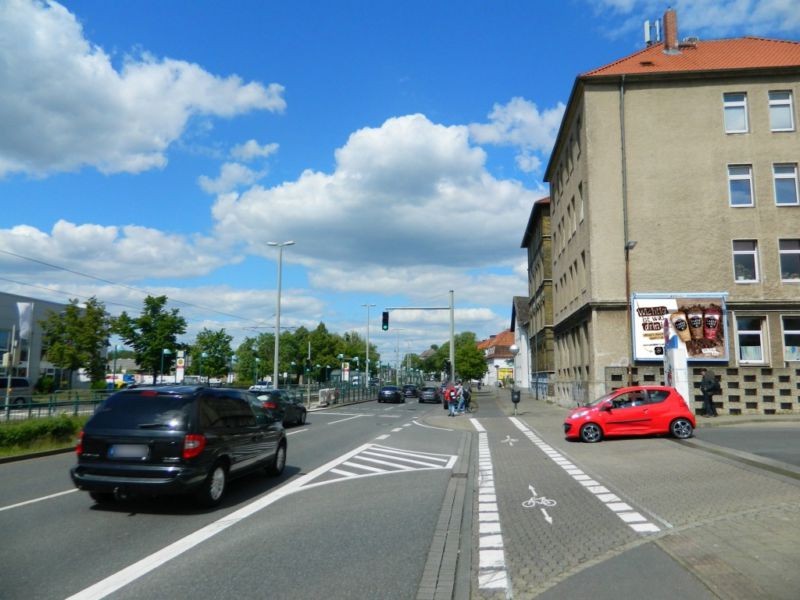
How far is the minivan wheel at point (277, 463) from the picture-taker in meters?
11.8

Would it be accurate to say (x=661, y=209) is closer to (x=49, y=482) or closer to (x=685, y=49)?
(x=685, y=49)

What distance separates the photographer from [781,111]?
30.5 metres

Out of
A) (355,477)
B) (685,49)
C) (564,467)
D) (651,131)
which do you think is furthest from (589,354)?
(355,477)

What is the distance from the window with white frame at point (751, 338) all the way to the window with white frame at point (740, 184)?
5.26m

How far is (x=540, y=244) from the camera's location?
2163 inches

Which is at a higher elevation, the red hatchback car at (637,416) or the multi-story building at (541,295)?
the multi-story building at (541,295)

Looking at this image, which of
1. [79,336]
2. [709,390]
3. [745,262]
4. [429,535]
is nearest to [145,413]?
[429,535]

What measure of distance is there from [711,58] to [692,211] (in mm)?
8104

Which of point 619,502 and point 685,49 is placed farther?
point 685,49

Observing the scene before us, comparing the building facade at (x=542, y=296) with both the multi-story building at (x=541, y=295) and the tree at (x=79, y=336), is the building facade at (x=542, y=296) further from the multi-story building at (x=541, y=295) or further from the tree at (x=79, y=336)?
the tree at (x=79, y=336)

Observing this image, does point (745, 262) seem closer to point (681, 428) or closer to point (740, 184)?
point (740, 184)

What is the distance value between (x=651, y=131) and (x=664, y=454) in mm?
20302

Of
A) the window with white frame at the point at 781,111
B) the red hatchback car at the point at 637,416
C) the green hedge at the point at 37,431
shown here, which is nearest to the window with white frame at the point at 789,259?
the window with white frame at the point at 781,111

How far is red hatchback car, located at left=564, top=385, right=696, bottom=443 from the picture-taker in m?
18.0
